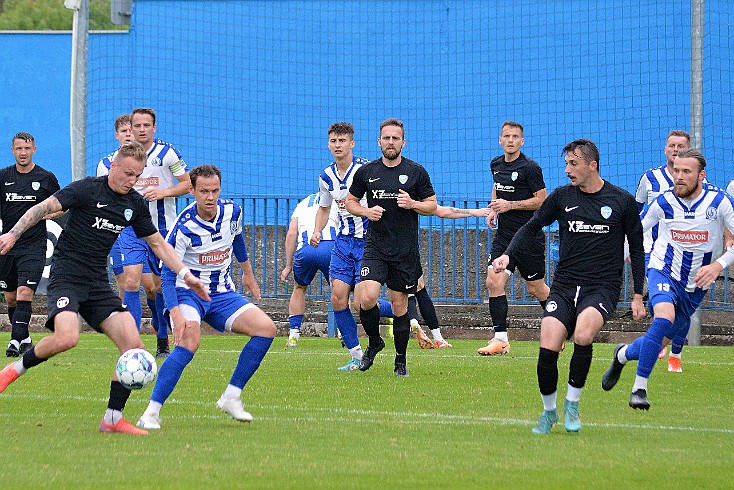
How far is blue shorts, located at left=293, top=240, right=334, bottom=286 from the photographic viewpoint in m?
15.4

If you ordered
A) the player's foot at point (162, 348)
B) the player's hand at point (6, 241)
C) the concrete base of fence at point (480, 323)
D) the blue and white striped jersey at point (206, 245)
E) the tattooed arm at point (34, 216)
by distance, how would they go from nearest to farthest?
1. the player's hand at point (6, 241)
2. the tattooed arm at point (34, 216)
3. the blue and white striped jersey at point (206, 245)
4. the player's foot at point (162, 348)
5. the concrete base of fence at point (480, 323)

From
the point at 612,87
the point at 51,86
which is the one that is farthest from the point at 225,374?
the point at 51,86

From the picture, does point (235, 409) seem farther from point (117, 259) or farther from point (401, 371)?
point (117, 259)

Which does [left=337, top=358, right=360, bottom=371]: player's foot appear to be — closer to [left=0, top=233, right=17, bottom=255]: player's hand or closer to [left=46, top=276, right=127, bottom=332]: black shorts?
[left=46, top=276, right=127, bottom=332]: black shorts

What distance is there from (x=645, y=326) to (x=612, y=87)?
14.5 feet

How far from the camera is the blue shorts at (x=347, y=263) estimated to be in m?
12.9

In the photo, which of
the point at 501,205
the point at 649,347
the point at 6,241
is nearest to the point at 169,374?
the point at 6,241

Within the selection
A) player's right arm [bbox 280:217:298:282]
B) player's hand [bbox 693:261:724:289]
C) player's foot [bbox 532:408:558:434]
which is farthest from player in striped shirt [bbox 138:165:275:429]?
player's right arm [bbox 280:217:298:282]

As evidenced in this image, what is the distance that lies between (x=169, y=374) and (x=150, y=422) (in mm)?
332

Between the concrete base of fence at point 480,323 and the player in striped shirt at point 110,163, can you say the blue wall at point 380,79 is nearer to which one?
the concrete base of fence at point 480,323

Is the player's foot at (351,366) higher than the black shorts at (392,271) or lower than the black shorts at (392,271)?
lower

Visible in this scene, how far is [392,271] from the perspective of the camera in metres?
11.6

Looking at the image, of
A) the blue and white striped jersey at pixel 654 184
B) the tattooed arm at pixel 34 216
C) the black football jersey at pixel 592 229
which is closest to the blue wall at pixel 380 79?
the blue and white striped jersey at pixel 654 184

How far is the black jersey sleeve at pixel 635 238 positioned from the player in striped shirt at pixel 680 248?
121 centimetres
